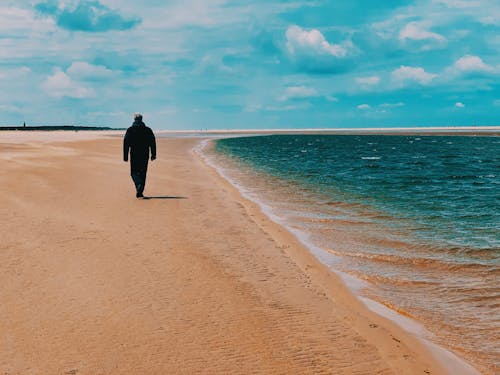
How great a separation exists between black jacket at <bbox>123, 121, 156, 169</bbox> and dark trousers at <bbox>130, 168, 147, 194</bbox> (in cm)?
17

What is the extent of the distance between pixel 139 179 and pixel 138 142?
1195 millimetres

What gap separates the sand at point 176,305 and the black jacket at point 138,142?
13.4ft

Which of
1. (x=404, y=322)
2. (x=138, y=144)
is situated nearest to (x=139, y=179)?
(x=138, y=144)

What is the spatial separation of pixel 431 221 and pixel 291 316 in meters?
9.51

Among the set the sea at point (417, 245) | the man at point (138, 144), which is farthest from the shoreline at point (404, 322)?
the man at point (138, 144)

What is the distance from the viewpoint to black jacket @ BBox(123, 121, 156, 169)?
15.4m

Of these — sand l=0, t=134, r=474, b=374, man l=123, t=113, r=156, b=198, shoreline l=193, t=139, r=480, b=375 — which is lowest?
shoreline l=193, t=139, r=480, b=375

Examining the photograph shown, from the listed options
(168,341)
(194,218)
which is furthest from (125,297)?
(194,218)

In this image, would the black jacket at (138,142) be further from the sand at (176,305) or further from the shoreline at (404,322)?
the shoreline at (404,322)

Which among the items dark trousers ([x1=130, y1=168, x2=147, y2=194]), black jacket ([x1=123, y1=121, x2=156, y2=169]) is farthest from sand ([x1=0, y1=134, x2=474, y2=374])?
black jacket ([x1=123, y1=121, x2=156, y2=169])

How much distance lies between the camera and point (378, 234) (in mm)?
12062

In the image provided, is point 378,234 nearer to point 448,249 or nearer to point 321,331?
point 448,249

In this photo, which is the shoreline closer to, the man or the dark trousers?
the dark trousers

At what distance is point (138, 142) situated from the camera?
15.6 m
